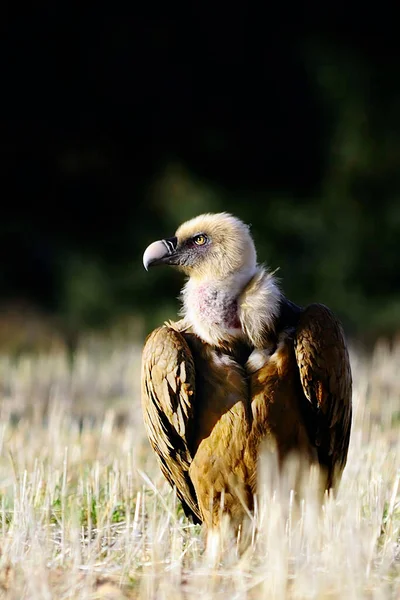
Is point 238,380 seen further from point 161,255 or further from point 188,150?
point 188,150

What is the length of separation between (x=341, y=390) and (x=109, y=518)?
3.53 ft

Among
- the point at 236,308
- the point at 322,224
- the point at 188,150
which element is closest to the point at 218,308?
the point at 236,308

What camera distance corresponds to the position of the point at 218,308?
→ 4402 millimetres

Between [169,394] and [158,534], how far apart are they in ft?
1.73

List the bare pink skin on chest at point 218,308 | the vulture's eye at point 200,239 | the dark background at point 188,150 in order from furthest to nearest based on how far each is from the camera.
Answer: the dark background at point 188,150 → the vulture's eye at point 200,239 → the bare pink skin on chest at point 218,308

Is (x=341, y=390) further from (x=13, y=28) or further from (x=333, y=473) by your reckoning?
(x=13, y=28)

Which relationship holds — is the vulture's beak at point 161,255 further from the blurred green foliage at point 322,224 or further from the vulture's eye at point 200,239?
the blurred green foliage at point 322,224

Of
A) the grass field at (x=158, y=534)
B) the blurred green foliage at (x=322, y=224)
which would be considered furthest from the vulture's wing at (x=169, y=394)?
the blurred green foliage at (x=322, y=224)

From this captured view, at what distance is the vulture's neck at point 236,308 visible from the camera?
14.3 ft

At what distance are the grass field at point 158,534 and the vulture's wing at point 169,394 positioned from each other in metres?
0.24

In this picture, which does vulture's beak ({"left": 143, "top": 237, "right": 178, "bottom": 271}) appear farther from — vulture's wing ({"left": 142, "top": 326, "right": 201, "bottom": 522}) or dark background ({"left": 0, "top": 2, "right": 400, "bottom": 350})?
dark background ({"left": 0, "top": 2, "right": 400, "bottom": 350})

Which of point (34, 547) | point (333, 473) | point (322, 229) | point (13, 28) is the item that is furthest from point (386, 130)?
point (34, 547)

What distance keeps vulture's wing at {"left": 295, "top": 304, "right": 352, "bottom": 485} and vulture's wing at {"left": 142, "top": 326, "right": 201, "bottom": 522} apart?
440mm

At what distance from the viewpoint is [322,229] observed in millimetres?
15930
